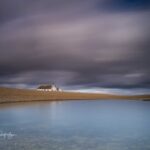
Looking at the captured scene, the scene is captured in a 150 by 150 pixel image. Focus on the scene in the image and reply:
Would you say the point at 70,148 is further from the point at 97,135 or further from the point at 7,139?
the point at 97,135

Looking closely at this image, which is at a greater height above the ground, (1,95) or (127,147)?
(1,95)

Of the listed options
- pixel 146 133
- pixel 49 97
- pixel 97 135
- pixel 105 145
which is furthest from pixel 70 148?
pixel 49 97

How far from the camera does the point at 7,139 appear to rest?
1819cm

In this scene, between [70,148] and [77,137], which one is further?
[77,137]

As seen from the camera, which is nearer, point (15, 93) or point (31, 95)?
point (15, 93)

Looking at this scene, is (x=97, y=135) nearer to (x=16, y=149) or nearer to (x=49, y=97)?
(x=16, y=149)

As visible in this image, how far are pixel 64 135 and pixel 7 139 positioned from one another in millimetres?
4087

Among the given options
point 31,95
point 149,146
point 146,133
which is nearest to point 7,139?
point 149,146

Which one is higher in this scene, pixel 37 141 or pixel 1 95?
pixel 1 95

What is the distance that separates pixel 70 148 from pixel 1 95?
5481 cm

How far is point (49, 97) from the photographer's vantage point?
9575 centimetres

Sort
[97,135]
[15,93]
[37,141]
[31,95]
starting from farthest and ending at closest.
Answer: [31,95]
[15,93]
[97,135]
[37,141]

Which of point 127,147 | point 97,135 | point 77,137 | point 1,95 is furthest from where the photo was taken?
point 1,95

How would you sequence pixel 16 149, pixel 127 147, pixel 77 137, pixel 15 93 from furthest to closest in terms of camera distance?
pixel 15 93 < pixel 77 137 < pixel 127 147 < pixel 16 149
